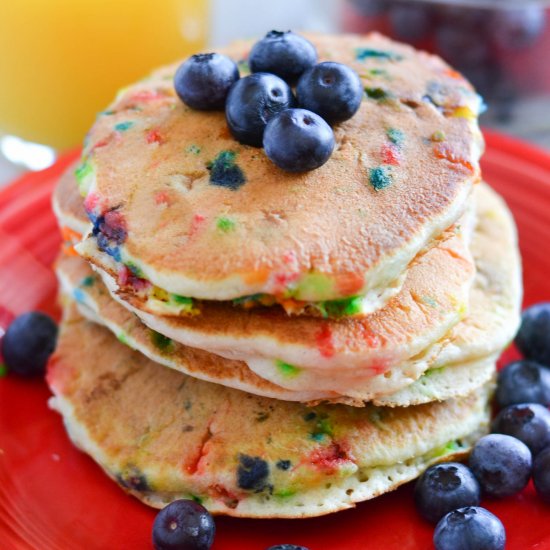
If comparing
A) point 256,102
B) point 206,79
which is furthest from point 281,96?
point 206,79

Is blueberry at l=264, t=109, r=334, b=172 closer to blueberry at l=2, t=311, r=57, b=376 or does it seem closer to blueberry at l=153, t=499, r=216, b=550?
blueberry at l=153, t=499, r=216, b=550

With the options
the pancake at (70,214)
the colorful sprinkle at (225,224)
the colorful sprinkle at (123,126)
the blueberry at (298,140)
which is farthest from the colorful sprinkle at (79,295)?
the blueberry at (298,140)

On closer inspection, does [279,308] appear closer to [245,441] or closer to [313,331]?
[313,331]

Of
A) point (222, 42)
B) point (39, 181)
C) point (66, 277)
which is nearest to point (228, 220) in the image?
point (66, 277)

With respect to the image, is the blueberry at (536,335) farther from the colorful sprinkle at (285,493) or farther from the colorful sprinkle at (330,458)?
the colorful sprinkle at (285,493)

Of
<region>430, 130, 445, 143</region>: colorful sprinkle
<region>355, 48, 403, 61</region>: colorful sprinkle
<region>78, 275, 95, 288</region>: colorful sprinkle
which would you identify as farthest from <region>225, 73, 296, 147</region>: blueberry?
<region>78, 275, 95, 288</region>: colorful sprinkle

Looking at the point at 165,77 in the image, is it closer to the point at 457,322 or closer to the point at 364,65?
the point at 364,65
